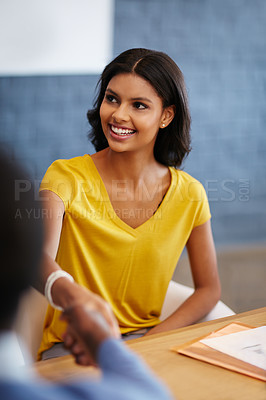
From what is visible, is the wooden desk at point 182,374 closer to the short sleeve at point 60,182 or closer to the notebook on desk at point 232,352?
the notebook on desk at point 232,352

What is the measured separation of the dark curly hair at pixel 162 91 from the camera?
4.98ft

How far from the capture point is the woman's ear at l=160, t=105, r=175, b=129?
163 centimetres

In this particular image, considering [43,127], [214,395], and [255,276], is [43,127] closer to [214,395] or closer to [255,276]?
[255,276]

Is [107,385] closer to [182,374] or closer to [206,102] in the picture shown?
[182,374]

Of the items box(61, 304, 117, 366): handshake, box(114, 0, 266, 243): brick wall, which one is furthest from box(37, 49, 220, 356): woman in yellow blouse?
box(114, 0, 266, 243): brick wall

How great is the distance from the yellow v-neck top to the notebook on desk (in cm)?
46

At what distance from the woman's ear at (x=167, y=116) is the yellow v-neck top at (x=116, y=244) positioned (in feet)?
0.68

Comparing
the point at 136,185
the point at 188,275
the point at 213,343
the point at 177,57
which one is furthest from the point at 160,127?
the point at 177,57

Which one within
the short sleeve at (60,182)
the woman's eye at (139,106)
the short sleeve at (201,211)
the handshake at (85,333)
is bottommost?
the short sleeve at (201,211)

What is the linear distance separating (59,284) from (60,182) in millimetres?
589

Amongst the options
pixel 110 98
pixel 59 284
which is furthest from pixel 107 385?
pixel 110 98

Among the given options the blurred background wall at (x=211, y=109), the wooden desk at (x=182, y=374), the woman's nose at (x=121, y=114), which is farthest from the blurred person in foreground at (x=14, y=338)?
the blurred background wall at (x=211, y=109)

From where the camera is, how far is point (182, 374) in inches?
→ 38.9

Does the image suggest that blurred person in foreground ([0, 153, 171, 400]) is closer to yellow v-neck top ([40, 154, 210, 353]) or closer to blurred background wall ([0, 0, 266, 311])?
yellow v-neck top ([40, 154, 210, 353])
